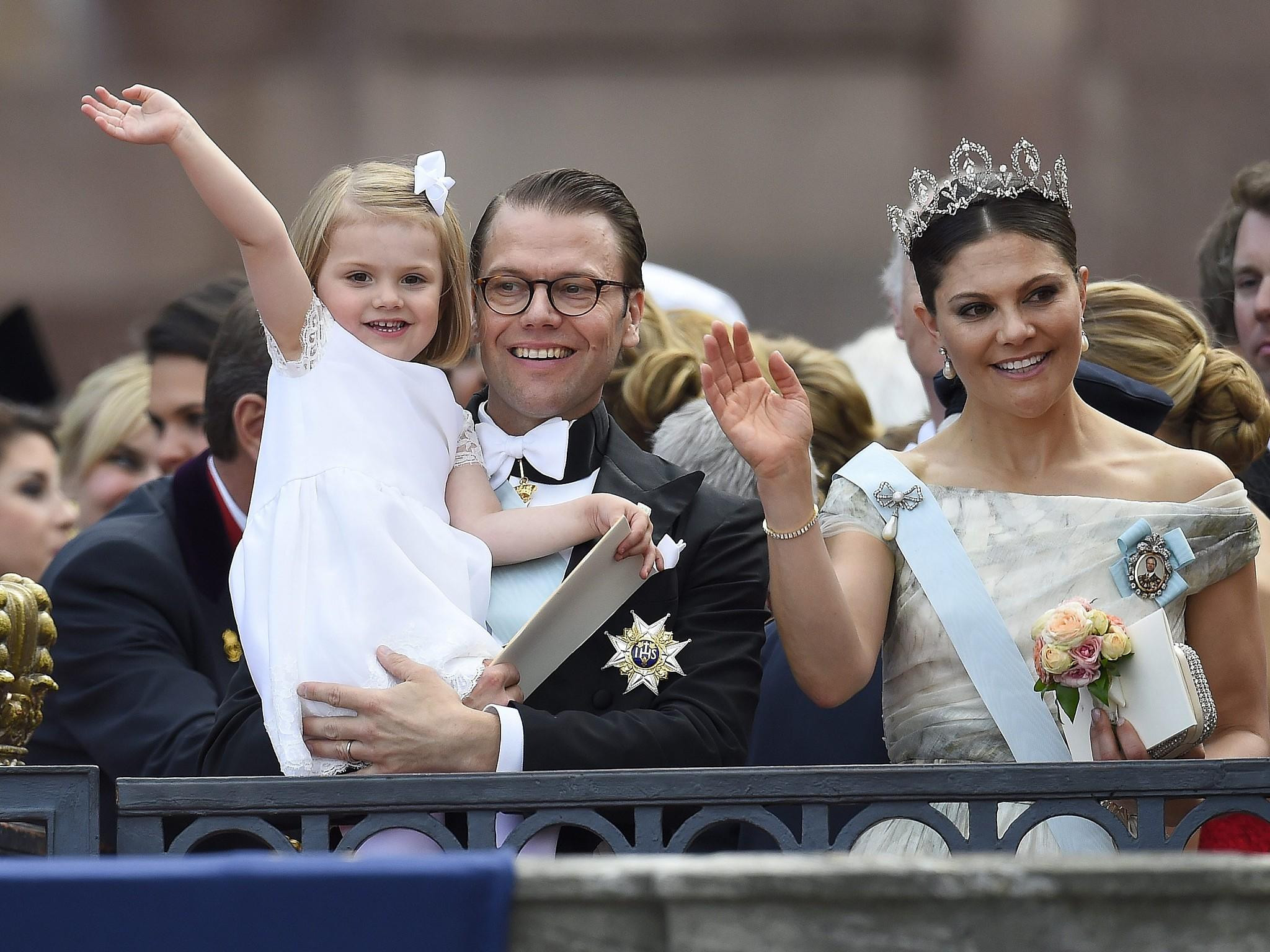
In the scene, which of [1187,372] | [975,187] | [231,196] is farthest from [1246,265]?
[231,196]

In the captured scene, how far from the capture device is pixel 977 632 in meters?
2.97

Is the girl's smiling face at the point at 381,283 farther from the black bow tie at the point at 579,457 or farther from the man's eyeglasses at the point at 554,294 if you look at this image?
the black bow tie at the point at 579,457

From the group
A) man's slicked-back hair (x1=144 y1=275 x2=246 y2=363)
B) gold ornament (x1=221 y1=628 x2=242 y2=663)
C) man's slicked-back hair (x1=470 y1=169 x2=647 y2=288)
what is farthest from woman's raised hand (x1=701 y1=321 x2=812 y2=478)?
man's slicked-back hair (x1=144 y1=275 x2=246 y2=363)

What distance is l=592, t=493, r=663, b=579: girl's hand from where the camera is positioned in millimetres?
2809

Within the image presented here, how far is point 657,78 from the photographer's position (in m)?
7.49

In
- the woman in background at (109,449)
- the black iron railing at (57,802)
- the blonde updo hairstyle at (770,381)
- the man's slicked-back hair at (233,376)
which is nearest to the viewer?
the black iron railing at (57,802)

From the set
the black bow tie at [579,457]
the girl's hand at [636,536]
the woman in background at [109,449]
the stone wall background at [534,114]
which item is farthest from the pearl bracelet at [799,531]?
the stone wall background at [534,114]

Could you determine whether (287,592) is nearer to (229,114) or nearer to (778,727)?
(778,727)

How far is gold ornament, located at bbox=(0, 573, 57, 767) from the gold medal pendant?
810 millimetres

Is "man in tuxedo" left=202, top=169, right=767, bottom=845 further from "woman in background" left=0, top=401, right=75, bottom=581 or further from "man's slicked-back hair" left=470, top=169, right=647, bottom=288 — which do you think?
"woman in background" left=0, top=401, right=75, bottom=581

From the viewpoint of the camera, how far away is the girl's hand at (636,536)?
2.81 meters

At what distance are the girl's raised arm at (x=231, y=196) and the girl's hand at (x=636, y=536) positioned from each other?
610 millimetres

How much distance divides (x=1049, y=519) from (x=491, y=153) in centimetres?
476

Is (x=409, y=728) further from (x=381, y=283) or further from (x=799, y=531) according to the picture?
(x=381, y=283)
